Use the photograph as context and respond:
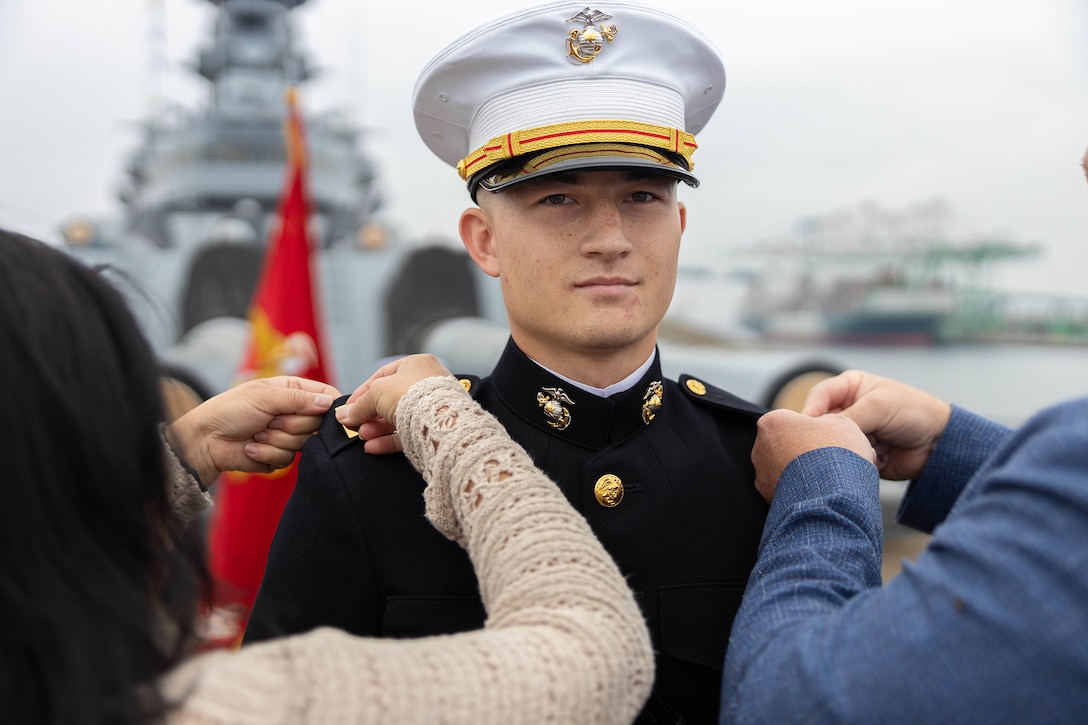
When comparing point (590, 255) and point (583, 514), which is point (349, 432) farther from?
point (590, 255)

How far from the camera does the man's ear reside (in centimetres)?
175

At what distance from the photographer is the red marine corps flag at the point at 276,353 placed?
4.32m

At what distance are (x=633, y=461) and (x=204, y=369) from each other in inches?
313

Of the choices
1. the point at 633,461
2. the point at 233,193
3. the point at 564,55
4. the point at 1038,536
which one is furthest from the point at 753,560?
the point at 233,193

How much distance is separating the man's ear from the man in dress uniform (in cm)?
7

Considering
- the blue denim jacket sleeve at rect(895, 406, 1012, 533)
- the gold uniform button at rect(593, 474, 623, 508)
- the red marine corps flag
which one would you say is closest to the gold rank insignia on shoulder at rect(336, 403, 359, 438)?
the gold uniform button at rect(593, 474, 623, 508)

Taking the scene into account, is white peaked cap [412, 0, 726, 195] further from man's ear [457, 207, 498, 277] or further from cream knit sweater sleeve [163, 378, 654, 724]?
cream knit sweater sleeve [163, 378, 654, 724]

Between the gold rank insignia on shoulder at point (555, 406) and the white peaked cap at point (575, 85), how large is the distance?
38 centimetres

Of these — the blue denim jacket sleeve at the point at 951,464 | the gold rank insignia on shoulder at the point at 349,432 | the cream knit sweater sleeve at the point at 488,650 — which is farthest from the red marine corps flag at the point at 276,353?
the cream knit sweater sleeve at the point at 488,650

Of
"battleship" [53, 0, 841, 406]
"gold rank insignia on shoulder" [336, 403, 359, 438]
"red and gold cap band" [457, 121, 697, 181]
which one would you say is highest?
"red and gold cap band" [457, 121, 697, 181]

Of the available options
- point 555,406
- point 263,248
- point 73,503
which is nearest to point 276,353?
point 555,406

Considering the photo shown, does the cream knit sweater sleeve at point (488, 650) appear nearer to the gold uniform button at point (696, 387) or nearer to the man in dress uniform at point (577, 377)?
the man in dress uniform at point (577, 377)

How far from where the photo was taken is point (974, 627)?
92cm

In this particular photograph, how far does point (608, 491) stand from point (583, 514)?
0.20 feet
